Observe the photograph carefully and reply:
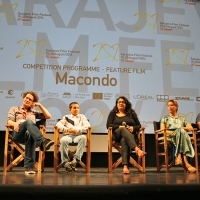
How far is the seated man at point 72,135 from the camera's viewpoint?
309cm

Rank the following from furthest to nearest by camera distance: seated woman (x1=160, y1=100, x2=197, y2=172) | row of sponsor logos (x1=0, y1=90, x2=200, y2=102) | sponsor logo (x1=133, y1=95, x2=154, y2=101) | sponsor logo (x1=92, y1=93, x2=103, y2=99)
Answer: sponsor logo (x1=133, y1=95, x2=154, y2=101), sponsor logo (x1=92, y1=93, x2=103, y2=99), row of sponsor logos (x1=0, y1=90, x2=200, y2=102), seated woman (x1=160, y1=100, x2=197, y2=172)

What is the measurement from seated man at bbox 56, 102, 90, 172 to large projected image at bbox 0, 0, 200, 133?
1.94 ft

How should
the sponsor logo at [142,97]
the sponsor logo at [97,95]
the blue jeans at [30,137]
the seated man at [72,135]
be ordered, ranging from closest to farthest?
the blue jeans at [30,137]
the seated man at [72,135]
the sponsor logo at [97,95]
the sponsor logo at [142,97]

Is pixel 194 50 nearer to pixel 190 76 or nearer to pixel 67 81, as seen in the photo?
pixel 190 76

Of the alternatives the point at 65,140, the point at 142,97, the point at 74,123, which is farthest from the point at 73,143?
the point at 142,97

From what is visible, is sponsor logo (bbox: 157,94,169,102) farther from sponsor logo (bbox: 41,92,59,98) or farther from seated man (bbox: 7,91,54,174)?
seated man (bbox: 7,91,54,174)

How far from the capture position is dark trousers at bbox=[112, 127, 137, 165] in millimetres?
2916

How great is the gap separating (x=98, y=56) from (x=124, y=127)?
152 centimetres

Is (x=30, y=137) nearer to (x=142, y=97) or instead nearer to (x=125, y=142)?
(x=125, y=142)

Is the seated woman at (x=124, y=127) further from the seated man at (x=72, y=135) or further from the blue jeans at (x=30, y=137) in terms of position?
the blue jeans at (x=30, y=137)

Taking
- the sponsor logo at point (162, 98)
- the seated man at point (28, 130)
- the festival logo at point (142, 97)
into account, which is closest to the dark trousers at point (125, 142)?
the seated man at point (28, 130)

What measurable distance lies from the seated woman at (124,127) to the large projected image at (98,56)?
715mm

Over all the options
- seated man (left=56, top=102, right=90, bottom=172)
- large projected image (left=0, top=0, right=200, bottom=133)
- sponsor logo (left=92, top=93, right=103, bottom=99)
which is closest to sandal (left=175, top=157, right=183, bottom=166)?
→ large projected image (left=0, top=0, right=200, bottom=133)

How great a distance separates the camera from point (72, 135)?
10.8ft
